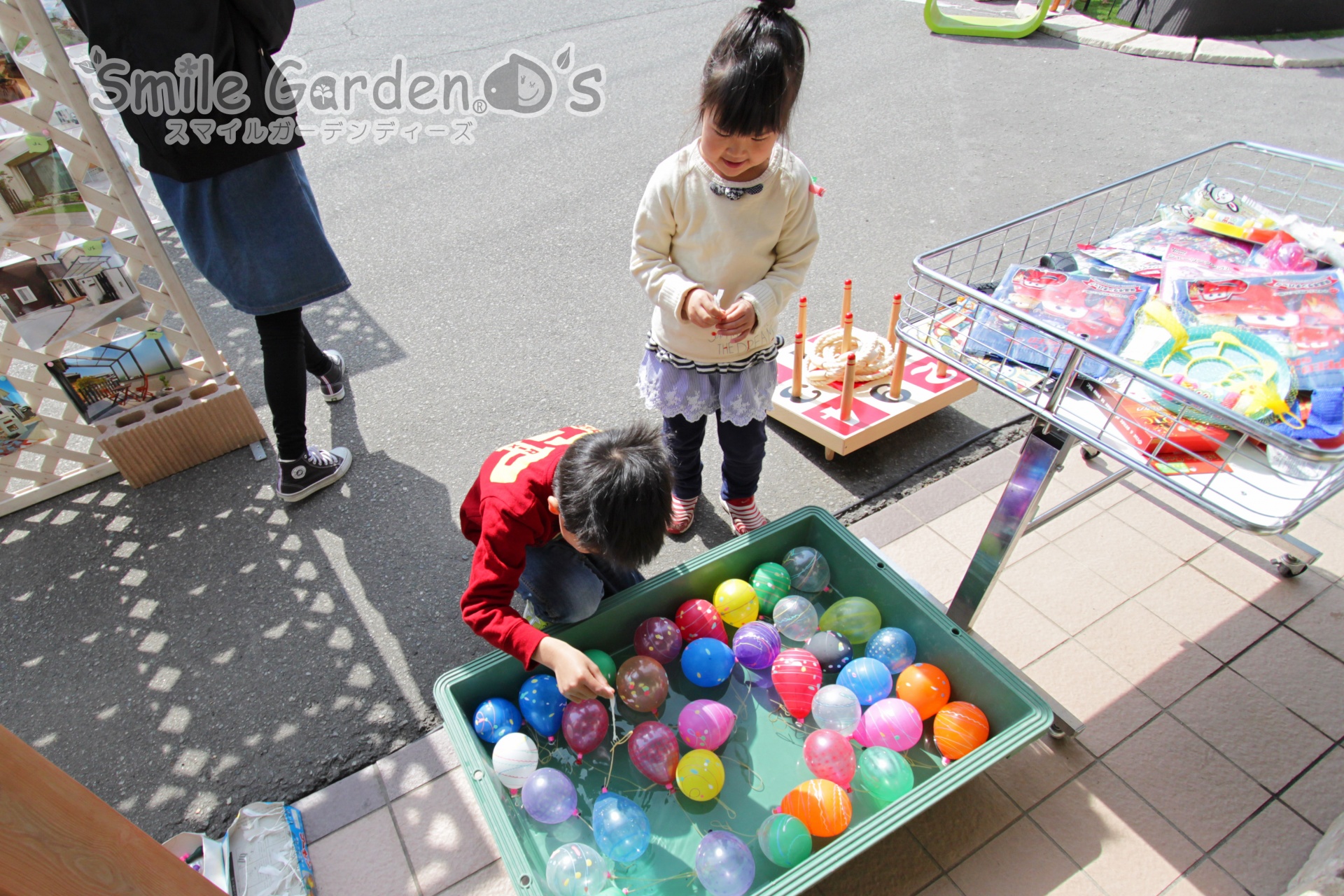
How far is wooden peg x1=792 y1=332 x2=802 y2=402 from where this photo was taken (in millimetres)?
2770

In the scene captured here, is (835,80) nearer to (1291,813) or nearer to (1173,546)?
(1173,546)

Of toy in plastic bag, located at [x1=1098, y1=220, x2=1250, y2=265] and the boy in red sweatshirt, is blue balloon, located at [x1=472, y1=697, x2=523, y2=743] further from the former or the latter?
toy in plastic bag, located at [x1=1098, y1=220, x2=1250, y2=265]

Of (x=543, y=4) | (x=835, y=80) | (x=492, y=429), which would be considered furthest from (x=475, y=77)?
(x=492, y=429)

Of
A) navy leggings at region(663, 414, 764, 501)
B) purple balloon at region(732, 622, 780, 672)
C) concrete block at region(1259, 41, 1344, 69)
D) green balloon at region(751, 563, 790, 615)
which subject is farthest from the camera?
concrete block at region(1259, 41, 1344, 69)

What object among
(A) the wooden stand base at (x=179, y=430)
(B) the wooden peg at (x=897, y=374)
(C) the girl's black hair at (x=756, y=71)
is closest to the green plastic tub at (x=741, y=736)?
(B) the wooden peg at (x=897, y=374)

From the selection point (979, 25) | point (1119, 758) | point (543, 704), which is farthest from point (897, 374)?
point (979, 25)

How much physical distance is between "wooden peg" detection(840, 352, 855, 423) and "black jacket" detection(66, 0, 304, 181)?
1883 mm

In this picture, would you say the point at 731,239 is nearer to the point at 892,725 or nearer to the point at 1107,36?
the point at 892,725

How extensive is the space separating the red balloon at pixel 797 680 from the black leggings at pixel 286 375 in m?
1.83

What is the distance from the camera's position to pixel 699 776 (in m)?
1.79

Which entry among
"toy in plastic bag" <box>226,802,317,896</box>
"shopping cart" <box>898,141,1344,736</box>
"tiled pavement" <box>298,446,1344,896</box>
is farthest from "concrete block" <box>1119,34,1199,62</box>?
"toy in plastic bag" <box>226,802,317,896</box>

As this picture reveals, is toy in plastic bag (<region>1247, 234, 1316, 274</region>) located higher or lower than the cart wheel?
higher

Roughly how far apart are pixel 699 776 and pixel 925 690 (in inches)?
24.2

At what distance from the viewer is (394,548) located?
8.52ft
